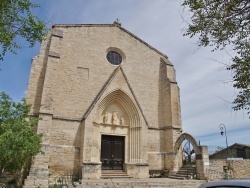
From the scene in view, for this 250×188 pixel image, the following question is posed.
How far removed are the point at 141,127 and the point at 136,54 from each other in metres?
6.03

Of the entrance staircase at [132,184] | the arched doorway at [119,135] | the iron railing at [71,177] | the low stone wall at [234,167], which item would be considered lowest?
the entrance staircase at [132,184]

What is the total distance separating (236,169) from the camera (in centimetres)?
1512

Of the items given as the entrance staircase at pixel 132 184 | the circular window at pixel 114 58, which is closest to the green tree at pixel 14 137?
the entrance staircase at pixel 132 184

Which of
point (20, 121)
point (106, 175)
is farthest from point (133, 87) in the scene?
point (20, 121)

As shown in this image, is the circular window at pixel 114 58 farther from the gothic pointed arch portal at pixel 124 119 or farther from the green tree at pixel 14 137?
the green tree at pixel 14 137

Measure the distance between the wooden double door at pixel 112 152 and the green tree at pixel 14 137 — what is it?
17.5 feet

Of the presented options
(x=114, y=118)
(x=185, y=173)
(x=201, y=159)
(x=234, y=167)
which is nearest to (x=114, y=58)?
(x=114, y=118)

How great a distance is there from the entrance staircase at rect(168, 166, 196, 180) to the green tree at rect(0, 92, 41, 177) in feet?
28.6

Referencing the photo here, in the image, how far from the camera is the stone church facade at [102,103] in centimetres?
1331

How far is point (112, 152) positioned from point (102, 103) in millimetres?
3329

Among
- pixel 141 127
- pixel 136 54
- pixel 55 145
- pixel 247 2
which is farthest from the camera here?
pixel 136 54

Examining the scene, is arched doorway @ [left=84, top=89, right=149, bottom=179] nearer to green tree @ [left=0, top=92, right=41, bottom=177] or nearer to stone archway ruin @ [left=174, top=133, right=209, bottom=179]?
stone archway ruin @ [left=174, top=133, right=209, bottom=179]

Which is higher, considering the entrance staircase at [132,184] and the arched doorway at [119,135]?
the arched doorway at [119,135]

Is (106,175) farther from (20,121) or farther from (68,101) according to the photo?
(20,121)
